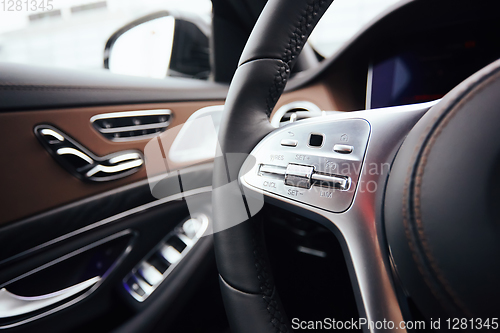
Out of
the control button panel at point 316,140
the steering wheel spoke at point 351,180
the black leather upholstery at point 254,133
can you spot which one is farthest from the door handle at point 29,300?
the control button panel at point 316,140

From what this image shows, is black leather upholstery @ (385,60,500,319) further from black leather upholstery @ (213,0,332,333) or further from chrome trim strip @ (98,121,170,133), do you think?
chrome trim strip @ (98,121,170,133)

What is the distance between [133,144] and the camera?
1.02 metres

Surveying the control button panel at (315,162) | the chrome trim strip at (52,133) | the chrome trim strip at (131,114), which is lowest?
the control button panel at (315,162)

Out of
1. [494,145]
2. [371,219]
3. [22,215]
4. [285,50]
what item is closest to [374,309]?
[371,219]

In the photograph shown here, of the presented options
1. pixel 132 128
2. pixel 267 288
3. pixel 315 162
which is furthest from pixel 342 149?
pixel 132 128

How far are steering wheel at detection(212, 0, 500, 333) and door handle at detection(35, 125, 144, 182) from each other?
0.47 meters

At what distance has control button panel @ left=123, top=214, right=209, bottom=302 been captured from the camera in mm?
1009

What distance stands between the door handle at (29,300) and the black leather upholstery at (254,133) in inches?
20.6

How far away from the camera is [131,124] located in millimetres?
1015

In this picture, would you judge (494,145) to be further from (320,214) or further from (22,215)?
(22,215)

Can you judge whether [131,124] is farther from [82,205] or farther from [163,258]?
[163,258]

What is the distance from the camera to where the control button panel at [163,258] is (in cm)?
101

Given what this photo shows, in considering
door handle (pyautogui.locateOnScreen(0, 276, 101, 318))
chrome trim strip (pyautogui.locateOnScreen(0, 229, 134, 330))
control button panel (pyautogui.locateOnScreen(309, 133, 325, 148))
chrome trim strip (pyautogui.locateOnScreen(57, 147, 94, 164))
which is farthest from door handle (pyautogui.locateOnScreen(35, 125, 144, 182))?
control button panel (pyautogui.locateOnScreen(309, 133, 325, 148))

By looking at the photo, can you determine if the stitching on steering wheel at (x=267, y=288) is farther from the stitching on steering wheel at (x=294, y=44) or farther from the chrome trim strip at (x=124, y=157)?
the chrome trim strip at (x=124, y=157)
